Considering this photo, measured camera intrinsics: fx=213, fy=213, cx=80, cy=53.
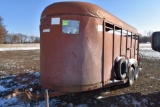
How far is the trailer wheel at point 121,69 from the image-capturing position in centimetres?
643

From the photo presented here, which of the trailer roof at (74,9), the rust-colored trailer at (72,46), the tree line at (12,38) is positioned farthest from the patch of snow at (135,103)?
the tree line at (12,38)

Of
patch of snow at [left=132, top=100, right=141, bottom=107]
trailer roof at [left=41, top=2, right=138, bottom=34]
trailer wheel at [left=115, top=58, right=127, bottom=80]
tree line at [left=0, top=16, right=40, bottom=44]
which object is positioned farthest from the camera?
tree line at [left=0, top=16, right=40, bottom=44]

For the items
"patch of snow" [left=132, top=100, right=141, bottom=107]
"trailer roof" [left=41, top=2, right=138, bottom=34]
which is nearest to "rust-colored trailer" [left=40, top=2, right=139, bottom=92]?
"trailer roof" [left=41, top=2, right=138, bottom=34]

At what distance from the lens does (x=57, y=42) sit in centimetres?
495

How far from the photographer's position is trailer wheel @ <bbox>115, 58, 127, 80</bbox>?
6432mm

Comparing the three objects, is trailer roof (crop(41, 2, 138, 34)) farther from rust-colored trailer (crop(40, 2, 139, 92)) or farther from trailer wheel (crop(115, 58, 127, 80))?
trailer wheel (crop(115, 58, 127, 80))

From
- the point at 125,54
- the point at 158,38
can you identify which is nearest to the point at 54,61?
the point at 158,38

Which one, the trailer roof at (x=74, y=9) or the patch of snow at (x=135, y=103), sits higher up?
the trailer roof at (x=74, y=9)

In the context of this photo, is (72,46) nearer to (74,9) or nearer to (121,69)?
(74,9)

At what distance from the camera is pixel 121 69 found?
6801mm

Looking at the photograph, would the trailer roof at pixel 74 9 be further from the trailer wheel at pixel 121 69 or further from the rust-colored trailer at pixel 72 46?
the trailer wheel at pixel 121 69

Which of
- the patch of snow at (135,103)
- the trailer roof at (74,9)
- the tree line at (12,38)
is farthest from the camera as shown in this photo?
the tree line at (12,38)

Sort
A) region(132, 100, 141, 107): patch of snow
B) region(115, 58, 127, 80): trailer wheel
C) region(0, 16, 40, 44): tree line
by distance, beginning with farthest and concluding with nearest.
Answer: region(0, 16, 40, 44): tree line < region(115, 58, 127, 80): trailer wheel < region(132, 100, 141, 107): patch of snow

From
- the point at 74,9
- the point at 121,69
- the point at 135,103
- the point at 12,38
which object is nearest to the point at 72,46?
the point at 74,9
